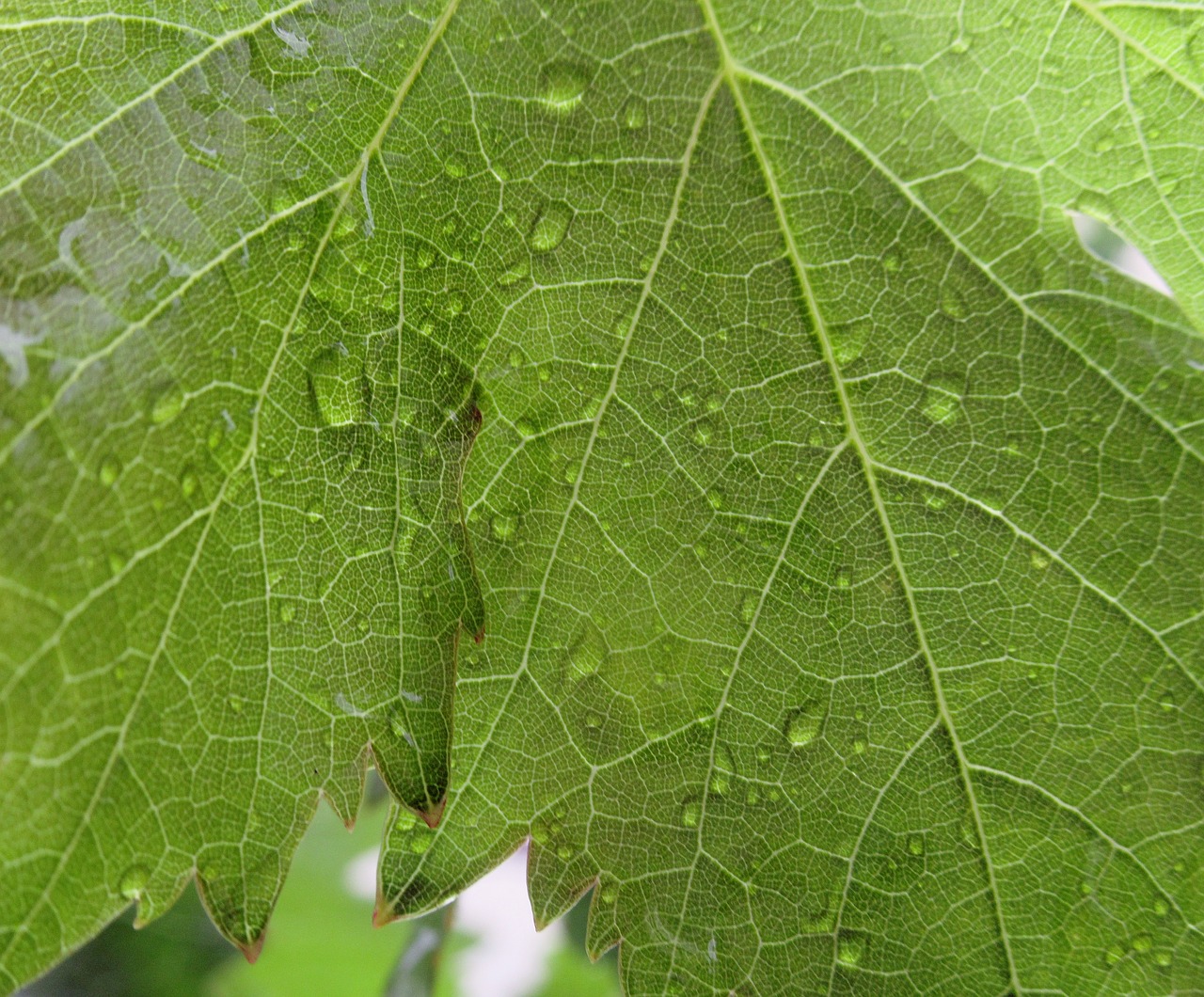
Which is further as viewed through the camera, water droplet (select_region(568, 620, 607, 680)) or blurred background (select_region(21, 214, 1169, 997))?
blurred background (select_region(21, 214, 1169, 997))

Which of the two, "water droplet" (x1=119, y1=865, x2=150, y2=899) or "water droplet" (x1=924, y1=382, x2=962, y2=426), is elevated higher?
"water droplet" (x1=119, y1=865, x2=150, y2=899)

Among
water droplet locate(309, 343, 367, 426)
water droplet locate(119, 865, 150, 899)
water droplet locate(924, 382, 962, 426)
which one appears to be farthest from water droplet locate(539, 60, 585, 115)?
water droplet locate(119, 865, 150, 899)

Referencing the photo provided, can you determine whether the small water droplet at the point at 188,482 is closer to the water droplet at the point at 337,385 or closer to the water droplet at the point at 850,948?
the water droplet at the point at 337,385

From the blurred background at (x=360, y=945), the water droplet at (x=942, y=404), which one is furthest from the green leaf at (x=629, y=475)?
the blurred background at (x=360, y=945)

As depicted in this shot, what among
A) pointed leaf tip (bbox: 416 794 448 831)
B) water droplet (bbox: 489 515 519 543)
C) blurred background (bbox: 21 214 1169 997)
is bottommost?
blurred background (bbox: 21 214 1169 997)

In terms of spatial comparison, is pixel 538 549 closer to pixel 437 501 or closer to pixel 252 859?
pixel 437 501

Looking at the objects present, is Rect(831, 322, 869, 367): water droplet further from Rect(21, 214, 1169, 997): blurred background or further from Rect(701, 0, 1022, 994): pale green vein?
Rect(21, 214, 1169, 997): blurred background

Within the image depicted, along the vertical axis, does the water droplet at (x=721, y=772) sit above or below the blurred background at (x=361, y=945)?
above

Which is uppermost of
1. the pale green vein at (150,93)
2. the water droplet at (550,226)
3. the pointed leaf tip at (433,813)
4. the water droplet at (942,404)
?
the pale green vein at (150,93)
